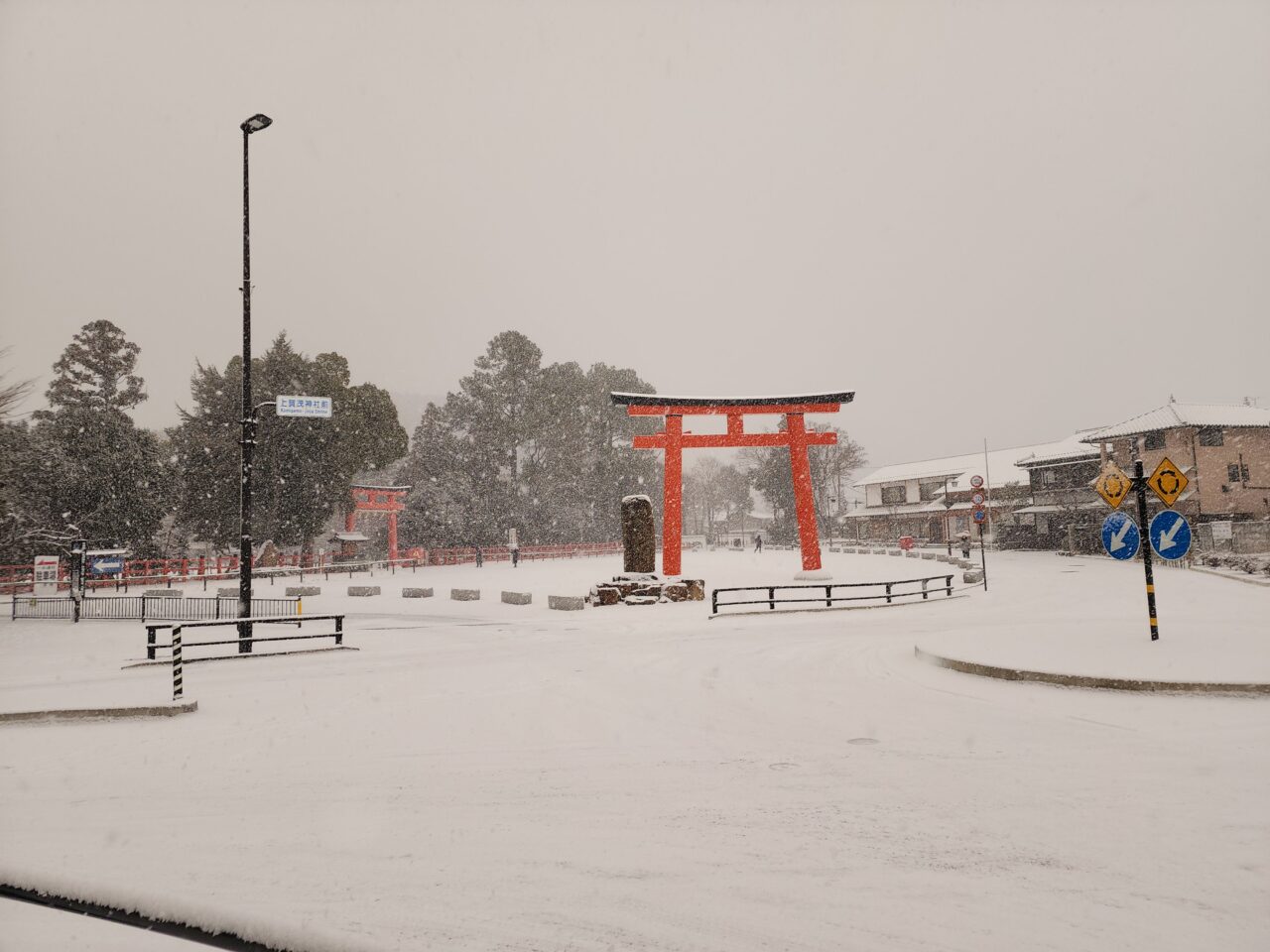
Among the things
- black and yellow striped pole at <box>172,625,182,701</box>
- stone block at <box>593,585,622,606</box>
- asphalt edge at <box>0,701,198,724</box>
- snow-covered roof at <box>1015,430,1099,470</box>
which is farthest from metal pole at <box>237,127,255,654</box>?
snow-covered roof at <box>1015,430,1099,470</box>

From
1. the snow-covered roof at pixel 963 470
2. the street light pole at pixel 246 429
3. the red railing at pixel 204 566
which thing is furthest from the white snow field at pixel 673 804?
the snow-covered roof at pixel 963 470

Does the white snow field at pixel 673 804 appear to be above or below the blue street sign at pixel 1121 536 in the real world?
below

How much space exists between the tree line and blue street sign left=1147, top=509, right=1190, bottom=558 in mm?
26479

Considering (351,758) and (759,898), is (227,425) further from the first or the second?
(759,898)

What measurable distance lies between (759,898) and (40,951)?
12.3 feet

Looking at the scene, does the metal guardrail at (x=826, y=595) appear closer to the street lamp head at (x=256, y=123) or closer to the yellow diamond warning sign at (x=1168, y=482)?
the yellow diamond warning sign at (x=1168, y=482)

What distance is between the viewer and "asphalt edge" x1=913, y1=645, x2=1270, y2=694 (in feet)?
27.9

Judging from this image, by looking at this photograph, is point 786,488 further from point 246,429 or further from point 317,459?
point 246,429

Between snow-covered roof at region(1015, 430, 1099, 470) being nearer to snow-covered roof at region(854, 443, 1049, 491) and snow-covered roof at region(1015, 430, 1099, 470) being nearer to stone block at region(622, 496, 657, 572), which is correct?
snow-covered roof at region(854, 443, 1049, 491)

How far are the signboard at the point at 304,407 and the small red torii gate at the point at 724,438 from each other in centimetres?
1459

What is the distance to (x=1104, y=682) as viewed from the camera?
356 inches

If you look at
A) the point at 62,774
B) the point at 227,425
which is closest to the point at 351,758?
the point at 62,774

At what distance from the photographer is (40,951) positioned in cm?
370

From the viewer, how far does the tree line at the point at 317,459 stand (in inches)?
1463
